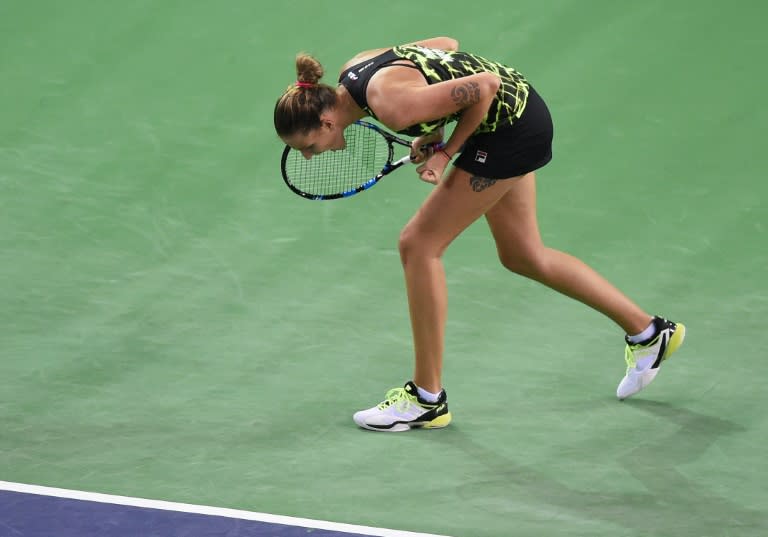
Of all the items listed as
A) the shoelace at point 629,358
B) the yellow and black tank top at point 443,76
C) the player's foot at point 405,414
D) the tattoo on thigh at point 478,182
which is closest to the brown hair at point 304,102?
the yellow and black tank top at point 443,76

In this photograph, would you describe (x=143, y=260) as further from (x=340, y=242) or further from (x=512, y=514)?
(x=512, y=514)

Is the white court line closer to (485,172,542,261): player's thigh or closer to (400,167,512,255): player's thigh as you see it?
(400,167,512,255): player's thigh

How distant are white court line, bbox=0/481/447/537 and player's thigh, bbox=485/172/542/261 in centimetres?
140

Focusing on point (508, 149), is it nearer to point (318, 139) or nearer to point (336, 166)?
point (318, 139)

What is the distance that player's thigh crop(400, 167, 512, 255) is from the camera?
4.93 m

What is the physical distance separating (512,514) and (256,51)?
177 inches

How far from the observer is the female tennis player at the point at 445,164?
15.3ft

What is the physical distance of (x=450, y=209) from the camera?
16.2 ft

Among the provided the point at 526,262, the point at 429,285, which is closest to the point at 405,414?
the point at 429,285

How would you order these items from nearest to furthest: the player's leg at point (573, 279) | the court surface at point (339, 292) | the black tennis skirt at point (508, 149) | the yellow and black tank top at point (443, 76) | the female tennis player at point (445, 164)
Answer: the court surface at point (339, 292) → the female tennis player at point (445, 164) → the yellow and black tank top at point (443, 76) → the black tennis skirt at point (508, 149) → the player's leg at point (573, 279)

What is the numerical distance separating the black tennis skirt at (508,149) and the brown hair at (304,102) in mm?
556

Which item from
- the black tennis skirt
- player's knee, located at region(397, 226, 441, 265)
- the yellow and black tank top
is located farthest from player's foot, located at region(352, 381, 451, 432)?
the yellow and black tank top

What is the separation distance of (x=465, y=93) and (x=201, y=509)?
167 centimetres

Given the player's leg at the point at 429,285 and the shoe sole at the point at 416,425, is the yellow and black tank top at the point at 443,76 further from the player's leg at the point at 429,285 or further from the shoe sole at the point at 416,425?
the shoe sole at the point at 416,425
